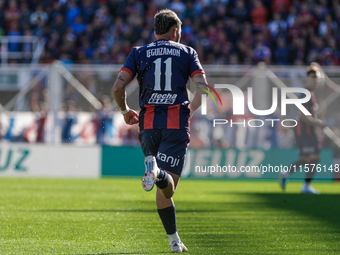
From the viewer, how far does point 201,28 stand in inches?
737

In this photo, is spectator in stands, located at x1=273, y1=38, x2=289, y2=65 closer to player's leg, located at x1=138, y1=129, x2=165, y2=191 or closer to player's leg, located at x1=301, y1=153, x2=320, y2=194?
player's leg, located at x1=301, y1=153, x2=320, y2=194

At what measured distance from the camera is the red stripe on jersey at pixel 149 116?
4.79 meters

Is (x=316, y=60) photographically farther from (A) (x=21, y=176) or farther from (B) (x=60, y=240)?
(B) (x=60, y=240)

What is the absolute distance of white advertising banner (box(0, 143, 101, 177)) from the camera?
530 inches

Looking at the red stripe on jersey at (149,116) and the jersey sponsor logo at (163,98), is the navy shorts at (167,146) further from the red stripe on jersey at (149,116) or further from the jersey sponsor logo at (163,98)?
the jersey sponsor logo at (163,98)

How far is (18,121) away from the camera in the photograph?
14219mm

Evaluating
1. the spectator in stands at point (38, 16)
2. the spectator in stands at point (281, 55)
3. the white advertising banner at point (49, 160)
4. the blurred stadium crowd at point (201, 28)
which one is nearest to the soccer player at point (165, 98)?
the white advertising banner at point (49, 160)

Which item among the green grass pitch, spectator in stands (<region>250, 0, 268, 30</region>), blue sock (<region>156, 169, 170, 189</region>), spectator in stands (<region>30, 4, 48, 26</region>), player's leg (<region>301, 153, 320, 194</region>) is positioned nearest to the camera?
blue sock (<region>156, 169, 170, 189</region>)

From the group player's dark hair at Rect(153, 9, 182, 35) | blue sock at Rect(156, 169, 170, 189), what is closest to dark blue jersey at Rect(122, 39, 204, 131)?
player's dark hair at Rect(153, 9, 182, 35)

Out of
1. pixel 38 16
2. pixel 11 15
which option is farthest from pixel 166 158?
pixel 11 15

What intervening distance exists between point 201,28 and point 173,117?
47.1 feet

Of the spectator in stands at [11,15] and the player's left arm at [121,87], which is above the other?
the spectator in stands at [11,15]

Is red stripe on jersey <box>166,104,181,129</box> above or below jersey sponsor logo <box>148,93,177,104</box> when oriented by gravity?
below

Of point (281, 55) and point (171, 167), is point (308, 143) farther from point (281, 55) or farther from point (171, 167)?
point (281, 55)
